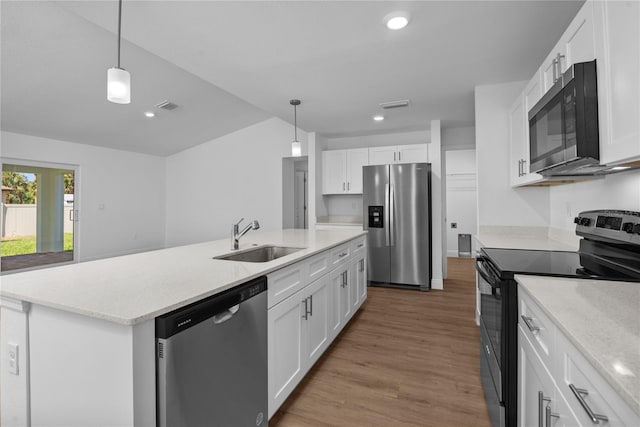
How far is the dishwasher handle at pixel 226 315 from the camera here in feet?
4.04

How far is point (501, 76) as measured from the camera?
9.76 feet

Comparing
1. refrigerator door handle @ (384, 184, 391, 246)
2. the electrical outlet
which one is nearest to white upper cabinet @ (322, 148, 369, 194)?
refrigerator door handle @ (384, 184, 391, 246)

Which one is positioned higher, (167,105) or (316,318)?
(167,105)

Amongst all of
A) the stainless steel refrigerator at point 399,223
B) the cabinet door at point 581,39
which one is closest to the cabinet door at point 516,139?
the cabinet door at point 581,39

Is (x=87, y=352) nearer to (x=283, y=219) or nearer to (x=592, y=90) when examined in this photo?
(x=592, y=90)

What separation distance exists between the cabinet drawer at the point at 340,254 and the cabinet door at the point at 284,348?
0.69m

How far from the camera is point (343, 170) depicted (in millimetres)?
5254

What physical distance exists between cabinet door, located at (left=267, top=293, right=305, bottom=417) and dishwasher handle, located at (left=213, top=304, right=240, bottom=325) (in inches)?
10.9

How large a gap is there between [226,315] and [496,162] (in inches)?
119

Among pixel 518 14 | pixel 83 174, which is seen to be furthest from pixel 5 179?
pixel 518 14

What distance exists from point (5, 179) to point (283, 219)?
457 cm

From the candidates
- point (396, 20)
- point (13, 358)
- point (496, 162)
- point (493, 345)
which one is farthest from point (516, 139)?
point (13, 358)

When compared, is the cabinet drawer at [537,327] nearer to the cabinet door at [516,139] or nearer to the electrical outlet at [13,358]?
the cabinet door at [516,139]

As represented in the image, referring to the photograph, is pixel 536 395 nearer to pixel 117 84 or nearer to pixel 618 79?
pixel 618 79
